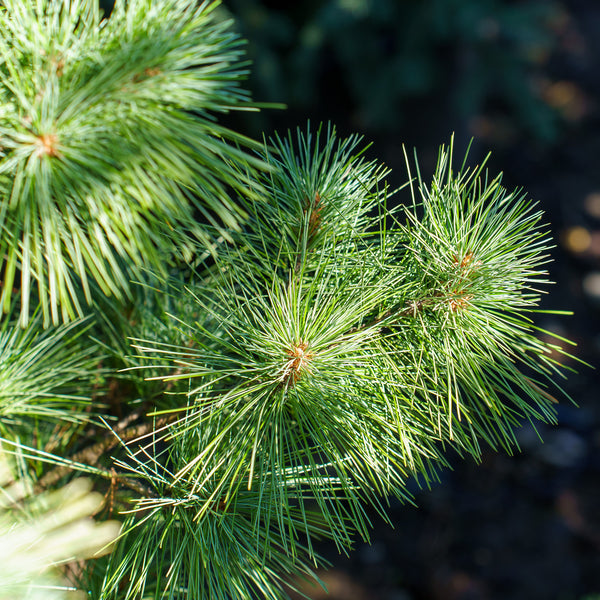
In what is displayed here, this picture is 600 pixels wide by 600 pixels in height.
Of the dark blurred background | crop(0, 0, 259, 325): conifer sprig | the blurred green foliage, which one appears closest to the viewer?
crop(0, 0, 259, 325): conifer sprig

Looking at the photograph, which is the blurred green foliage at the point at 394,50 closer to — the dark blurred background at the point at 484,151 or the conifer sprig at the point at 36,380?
the dark blurred background at the point at 484,151

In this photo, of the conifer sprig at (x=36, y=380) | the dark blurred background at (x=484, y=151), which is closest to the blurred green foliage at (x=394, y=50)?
the dark blurred background at (x=484, y=151)

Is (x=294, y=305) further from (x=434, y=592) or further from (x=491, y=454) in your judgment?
(x=491, y=454)

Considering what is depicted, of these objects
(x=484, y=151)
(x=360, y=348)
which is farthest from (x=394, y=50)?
(x=360, y=348)

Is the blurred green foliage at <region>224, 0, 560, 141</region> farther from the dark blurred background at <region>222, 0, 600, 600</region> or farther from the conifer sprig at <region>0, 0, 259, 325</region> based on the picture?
the conifer sprig at <region>0, 0, 259, 325</region>

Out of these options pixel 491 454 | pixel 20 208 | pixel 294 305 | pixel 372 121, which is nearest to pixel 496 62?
pixel 372 121

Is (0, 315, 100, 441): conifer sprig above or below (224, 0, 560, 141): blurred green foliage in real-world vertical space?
below

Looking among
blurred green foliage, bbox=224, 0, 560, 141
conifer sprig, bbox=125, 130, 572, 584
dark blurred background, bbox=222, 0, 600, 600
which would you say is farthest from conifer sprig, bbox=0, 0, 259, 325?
blurred green foliage, bbox=224, 0, 560, 141
